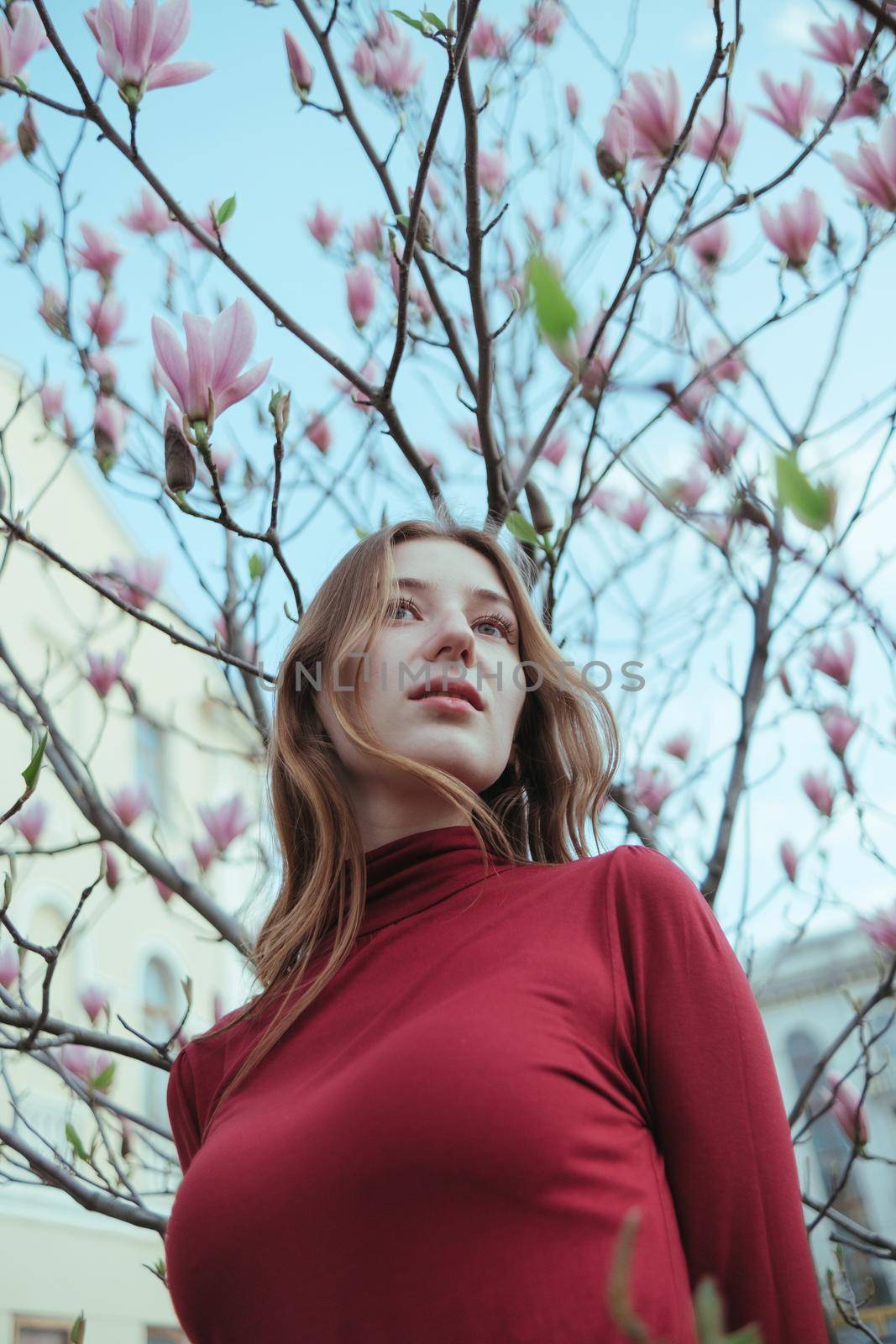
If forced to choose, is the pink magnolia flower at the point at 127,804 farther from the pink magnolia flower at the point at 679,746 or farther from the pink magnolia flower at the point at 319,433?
the pink magnolia flower at the point at 679,746

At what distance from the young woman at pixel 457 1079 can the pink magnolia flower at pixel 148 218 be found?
1.44m

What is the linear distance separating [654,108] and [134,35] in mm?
663

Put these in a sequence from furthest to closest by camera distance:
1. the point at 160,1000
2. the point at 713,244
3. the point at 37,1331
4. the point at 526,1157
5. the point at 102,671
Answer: the point at 160,1000 → the point at 37,1331 → the point at 102,671 → the point at 713,244 → the point at 526,1157

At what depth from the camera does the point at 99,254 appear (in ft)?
7.38

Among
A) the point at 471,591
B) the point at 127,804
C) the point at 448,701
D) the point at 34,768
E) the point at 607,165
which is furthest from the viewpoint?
the point at 127,804

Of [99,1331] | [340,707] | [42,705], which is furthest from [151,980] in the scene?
[340,707]

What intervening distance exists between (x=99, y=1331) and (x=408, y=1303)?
608cm

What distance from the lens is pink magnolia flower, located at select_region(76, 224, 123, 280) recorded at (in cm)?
225

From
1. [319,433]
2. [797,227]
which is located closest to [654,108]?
[797,227]

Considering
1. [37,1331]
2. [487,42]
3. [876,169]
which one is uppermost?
[487,42]

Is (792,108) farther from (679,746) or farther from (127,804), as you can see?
(127,804)

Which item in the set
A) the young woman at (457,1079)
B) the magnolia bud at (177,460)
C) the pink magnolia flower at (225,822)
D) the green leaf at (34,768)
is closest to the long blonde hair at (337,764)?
the young woman at (457,1079)

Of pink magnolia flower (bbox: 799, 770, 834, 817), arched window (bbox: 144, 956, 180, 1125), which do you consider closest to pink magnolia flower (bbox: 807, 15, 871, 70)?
pink magnolia flower (bbox: 799, 770, 834, 817)

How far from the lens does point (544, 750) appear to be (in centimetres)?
140
